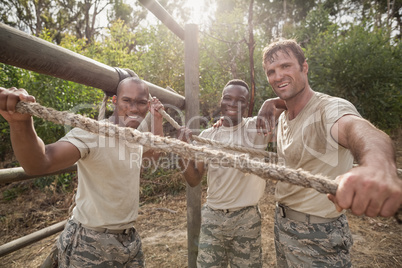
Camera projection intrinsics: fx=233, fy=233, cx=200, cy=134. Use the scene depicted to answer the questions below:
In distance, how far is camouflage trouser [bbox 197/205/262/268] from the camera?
2006 mm

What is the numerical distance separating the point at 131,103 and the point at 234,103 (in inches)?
38.8

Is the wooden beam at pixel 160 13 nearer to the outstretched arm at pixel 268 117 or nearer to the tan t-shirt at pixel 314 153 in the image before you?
the outstretched arm at pixel 268 117

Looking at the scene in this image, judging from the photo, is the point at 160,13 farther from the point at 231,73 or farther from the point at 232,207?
the point at 231,73

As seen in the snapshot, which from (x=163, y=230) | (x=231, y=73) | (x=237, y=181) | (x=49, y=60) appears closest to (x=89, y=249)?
(x=49, y=60)

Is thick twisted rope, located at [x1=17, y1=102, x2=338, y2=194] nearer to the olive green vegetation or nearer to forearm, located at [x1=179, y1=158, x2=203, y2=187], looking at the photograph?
forearm, located at [x1=179, y1=158, x2=203, y2=187]

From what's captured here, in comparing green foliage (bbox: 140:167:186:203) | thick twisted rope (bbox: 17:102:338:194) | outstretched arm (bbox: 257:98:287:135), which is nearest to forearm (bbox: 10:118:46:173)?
thick twisted rope (bbox: 17:102:338:194)

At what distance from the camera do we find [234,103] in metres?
2.18

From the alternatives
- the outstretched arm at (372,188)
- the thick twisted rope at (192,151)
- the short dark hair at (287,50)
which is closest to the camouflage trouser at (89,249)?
the thick twisted rope at (192,151)

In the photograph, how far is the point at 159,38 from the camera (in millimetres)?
7371

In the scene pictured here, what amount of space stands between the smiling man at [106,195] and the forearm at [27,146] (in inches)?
6.5

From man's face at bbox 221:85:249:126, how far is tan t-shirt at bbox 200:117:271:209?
9 cm

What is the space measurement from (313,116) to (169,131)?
20.3 ft

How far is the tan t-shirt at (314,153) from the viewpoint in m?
1.44

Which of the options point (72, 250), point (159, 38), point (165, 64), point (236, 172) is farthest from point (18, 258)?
point (159, 38)
